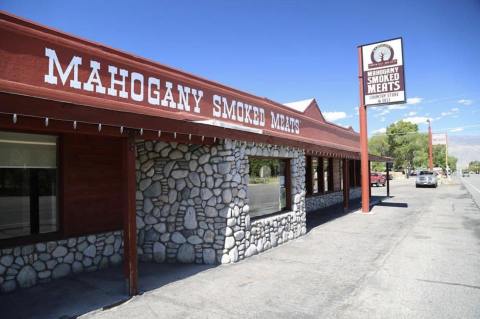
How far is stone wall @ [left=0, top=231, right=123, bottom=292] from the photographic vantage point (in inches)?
251

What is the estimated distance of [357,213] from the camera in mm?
17125

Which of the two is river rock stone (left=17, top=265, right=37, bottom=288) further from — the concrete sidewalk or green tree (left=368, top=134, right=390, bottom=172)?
green tree (left=368, top=134, right=390, bottom=172)

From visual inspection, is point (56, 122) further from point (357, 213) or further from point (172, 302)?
point (357, 213)

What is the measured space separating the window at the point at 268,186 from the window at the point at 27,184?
14.4 ft

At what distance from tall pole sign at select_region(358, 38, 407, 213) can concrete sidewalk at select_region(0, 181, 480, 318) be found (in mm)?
7718

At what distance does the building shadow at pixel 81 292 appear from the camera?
18.1ft

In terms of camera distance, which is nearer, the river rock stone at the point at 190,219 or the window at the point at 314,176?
the river rock stone at the point at 190,219

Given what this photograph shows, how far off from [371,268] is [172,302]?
423 centimetres

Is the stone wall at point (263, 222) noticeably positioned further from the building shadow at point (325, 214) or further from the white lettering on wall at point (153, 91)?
the white lettering on wall at point (153, 91)

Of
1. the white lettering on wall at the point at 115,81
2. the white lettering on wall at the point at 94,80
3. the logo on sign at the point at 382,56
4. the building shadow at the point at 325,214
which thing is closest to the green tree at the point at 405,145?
the building shadow at the point at 325,214

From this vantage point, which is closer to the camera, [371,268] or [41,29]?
[41,29]

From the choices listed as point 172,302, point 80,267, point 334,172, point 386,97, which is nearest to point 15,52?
point 80,267

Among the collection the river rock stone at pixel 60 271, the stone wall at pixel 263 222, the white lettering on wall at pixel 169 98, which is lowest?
the river rock stone at pixel 60 271

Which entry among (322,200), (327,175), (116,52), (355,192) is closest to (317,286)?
(116,52)
